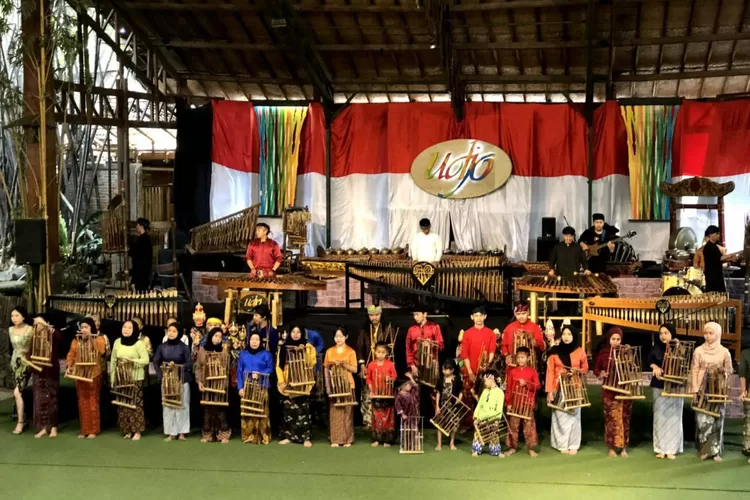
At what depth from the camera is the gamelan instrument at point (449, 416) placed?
7629 mm

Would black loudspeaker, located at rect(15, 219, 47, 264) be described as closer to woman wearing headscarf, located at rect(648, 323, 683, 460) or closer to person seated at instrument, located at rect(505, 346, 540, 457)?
person seated at instrument, located at rect(505, 346, 540, 457)

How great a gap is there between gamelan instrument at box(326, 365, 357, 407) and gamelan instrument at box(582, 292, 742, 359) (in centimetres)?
257

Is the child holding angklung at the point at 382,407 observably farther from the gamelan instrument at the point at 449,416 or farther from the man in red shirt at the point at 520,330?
the man in red shirt at the point at 520,330

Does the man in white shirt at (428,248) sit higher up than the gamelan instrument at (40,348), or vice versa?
the man in white shirt at (428,248)

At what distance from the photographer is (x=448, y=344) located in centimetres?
880

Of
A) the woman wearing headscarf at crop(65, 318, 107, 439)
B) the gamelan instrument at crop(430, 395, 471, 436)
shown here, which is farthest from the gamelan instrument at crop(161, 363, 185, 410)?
the gamelan instrument at crop(430, 395, 471, 436)

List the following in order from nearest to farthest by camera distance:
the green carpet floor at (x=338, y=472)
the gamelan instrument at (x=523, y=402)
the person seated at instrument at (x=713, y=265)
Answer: the green carpet floor at (x=338, y=472)
the gamelan instrument at (x=523, y=402)
the person seated at instrument at (x=713, y=265)

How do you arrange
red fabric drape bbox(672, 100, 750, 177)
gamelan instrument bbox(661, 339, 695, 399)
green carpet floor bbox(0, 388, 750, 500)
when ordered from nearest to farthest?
green carpet floor bbox(0, 388, 750, 500) < gamelan instrument bbox(661, 339, 695, 399) < red fabric drape bbox(672, 100, 750, 177)

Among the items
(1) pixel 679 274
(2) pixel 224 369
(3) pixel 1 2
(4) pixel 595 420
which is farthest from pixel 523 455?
(3) pixel 1 2

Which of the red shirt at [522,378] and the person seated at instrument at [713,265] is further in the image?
the person seated at instrument at [713,265]

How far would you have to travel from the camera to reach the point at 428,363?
797 centimetres

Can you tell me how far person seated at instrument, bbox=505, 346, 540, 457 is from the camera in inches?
296

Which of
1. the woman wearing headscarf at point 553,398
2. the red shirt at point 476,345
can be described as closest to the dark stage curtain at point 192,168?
the red shirt at point 476,345

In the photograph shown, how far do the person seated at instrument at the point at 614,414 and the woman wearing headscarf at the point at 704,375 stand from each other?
63cm
